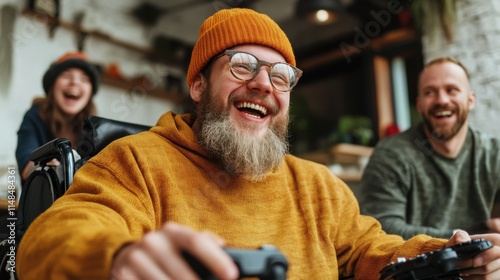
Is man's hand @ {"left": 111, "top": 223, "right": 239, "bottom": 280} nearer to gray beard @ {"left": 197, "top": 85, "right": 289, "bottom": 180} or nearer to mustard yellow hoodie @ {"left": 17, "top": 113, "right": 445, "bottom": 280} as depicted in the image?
mustard yellow hoodie @ {"left": 17, "top": 113, "right": 445, "bottom": 280}

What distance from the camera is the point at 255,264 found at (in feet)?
2.32

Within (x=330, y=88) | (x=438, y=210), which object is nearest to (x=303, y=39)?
(x=330, y=88)

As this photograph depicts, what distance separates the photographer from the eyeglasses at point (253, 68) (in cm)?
156

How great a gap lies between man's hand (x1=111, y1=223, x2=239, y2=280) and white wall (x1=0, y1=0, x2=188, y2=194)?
3676 millimetres

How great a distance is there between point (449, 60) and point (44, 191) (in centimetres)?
201

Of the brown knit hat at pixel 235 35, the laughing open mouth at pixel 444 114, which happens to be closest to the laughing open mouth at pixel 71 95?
the brown knit hat at pixel 235 35

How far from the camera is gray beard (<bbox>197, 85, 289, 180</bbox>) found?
1.53m

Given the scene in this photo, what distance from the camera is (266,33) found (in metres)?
1.62

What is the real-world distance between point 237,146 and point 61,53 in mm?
4097

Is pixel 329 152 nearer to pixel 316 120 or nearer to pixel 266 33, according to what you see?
pixel 316 120

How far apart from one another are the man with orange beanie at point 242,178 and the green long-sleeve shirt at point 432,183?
724 mm

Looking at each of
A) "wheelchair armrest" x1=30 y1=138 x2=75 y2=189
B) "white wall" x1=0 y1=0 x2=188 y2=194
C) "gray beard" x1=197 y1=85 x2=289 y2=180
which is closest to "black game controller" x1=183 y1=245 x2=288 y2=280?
"gray beard" x1=197 y1=85 x2=289 y2=180

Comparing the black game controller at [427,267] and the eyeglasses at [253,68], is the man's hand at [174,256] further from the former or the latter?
the eyeglasses at [253,68]

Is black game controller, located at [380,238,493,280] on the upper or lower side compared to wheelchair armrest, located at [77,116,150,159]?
lower
